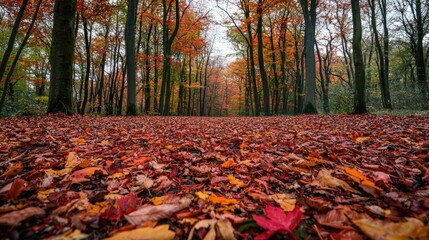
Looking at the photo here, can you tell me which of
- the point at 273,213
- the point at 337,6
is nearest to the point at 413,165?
the point at 273,213

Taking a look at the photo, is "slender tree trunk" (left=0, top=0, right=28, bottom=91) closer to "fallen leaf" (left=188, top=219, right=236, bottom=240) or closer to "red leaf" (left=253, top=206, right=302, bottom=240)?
"fallen leaf" (left=188, top=219, right=236, bottom=240)

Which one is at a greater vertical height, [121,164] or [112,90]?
[112,90]

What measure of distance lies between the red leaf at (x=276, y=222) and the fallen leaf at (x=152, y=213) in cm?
38

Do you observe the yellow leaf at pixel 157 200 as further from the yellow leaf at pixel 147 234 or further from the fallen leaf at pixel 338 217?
the fallen leaf at pixel 338 217

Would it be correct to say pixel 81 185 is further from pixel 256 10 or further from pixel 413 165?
pixel 256 10

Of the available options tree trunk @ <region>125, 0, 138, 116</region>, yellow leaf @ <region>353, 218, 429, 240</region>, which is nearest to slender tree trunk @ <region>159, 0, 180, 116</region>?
tree trunk @ <region>125, 0, 138, 116</region>

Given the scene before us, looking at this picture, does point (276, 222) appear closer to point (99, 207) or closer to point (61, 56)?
point (99, 207)

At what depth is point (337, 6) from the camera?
17672 mm

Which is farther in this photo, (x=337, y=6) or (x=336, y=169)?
(x=337, y=6)

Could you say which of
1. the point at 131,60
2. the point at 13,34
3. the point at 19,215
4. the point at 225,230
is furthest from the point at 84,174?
the point at 131,60

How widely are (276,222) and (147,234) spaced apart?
0.50 metres

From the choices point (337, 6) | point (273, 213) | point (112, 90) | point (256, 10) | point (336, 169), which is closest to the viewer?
point (273, 213)

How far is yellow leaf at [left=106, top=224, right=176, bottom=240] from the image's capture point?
2.55 feet

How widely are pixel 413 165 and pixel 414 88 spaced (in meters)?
13.2
